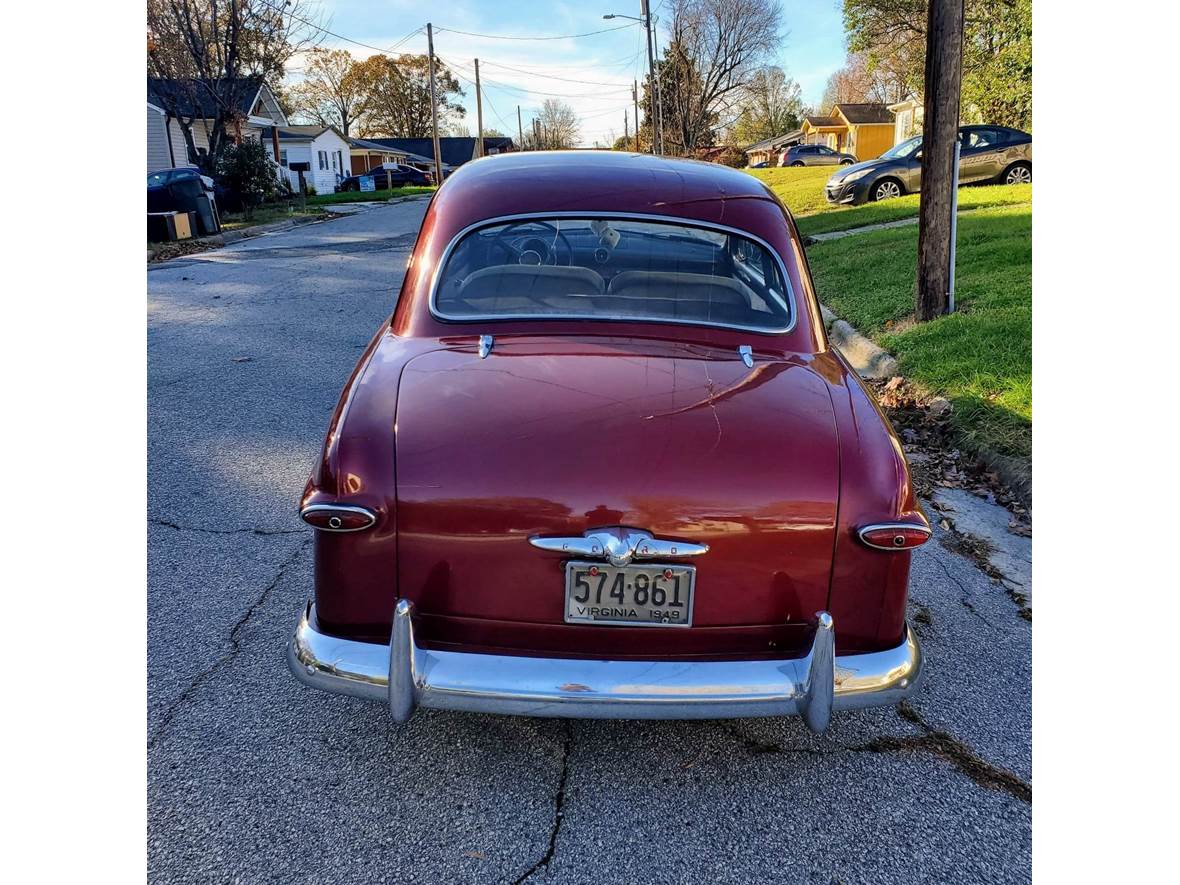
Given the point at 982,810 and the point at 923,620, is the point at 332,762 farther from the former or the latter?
the point at 923,620

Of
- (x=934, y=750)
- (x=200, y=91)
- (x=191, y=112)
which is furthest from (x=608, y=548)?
Result: (x=191, y=112)

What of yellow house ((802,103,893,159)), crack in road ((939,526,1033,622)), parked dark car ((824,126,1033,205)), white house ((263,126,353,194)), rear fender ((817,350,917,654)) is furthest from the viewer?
yellow house ((802,103,893,159))

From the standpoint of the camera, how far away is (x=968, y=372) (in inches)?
218

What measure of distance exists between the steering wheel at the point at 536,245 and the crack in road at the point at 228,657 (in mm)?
1676

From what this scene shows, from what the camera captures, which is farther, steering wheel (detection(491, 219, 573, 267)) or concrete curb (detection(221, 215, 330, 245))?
concrete curb (detection(221, 215, 330, 245))

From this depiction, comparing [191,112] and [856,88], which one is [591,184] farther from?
[856,88]

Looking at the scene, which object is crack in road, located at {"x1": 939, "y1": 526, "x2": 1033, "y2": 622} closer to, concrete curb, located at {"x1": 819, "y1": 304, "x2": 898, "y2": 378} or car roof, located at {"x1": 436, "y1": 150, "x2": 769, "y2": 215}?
car roof, located at {"x1": 436, "y1": 150, "x2": 769, "y2": 215}

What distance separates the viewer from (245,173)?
2352 centimetres

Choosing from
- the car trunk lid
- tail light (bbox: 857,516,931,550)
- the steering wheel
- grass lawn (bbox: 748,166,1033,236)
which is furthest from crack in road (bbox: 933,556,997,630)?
grass lawn (bbox: 748,166,1033,236)

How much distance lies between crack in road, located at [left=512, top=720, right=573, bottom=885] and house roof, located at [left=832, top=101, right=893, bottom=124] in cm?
6083

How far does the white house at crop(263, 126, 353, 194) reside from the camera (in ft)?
165

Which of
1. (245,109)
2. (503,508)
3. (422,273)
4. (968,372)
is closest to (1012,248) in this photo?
(968,372)

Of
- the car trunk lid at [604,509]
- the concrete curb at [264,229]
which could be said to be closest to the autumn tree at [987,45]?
the concrete curb at [264,229]

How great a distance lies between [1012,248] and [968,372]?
3657mm
